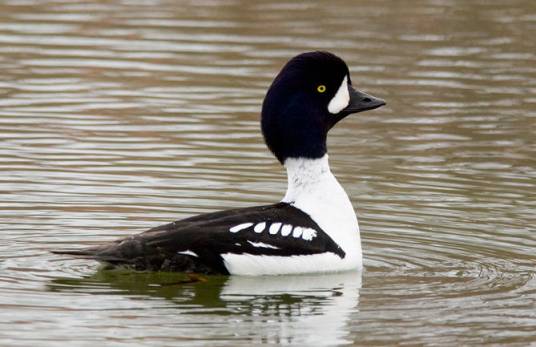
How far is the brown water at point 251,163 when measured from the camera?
1023 centimetres

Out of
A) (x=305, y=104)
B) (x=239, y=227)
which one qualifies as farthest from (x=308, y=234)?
(x=305, y=104)

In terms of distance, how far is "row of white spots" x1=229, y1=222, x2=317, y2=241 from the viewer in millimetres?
11027

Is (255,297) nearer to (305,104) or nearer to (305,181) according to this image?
(305,181)

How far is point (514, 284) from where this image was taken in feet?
36.7

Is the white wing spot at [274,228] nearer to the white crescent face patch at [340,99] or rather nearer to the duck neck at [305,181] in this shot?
the duck neck at [305,181]

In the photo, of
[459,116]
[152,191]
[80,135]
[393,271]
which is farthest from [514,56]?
[393,271]

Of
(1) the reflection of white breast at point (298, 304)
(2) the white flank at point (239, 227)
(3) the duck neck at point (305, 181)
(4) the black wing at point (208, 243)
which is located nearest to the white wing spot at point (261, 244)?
(4) the black wing at point (208, 243)

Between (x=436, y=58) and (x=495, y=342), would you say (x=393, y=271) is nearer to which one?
(x=495, y=342)

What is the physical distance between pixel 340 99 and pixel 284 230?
132cm

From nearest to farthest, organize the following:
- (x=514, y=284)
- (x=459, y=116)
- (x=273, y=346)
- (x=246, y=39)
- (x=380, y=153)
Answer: (x=273, y=346)
(x=514, y=284)
(x=380, y=153)
(x=459, y=116)
(x=246, y=39)

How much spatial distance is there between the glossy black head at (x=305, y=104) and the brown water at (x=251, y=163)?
1.07 metres

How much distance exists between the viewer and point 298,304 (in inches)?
420

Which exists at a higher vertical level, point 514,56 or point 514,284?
point 514,56

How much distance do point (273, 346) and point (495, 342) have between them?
4.59 feet
